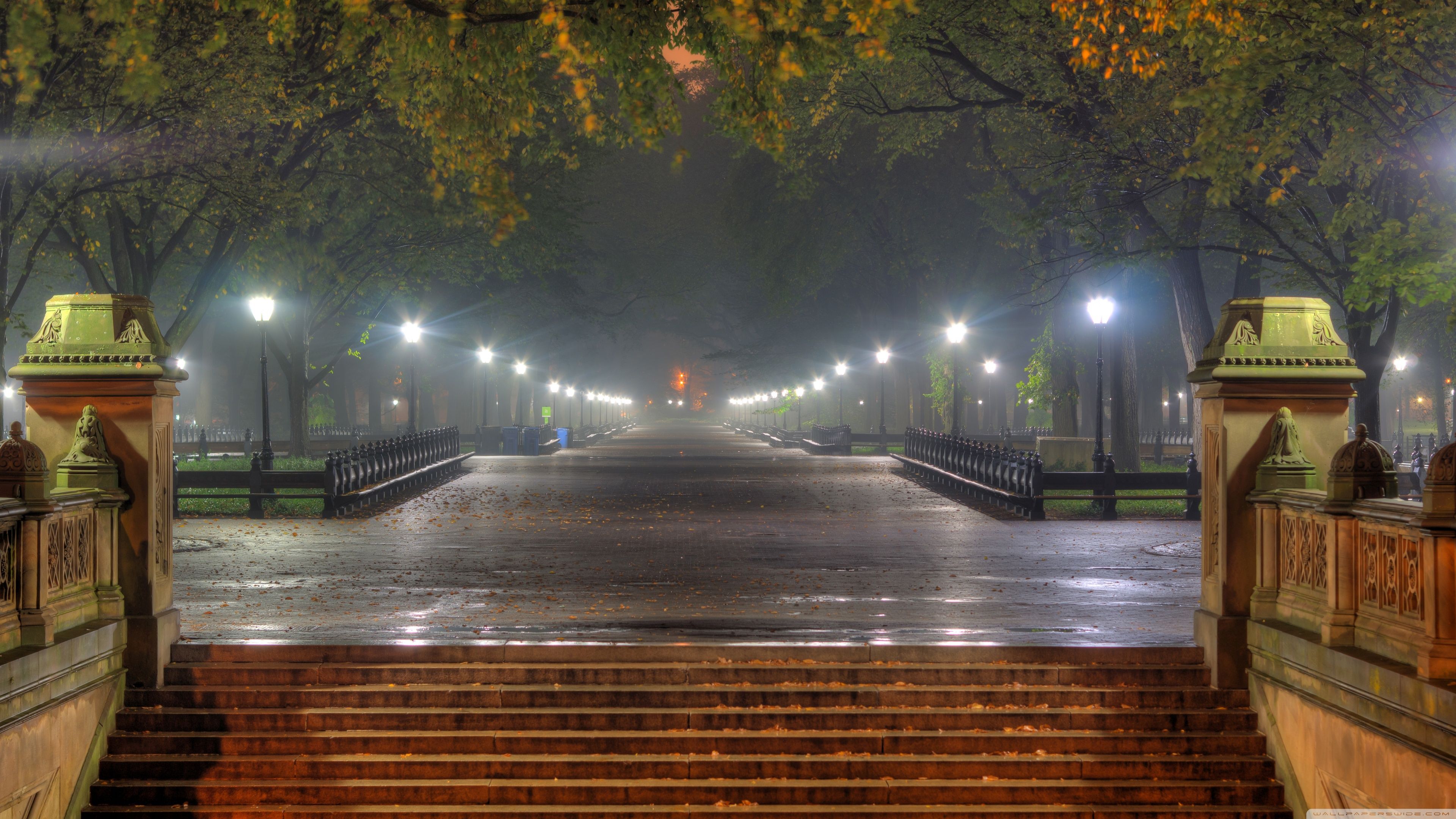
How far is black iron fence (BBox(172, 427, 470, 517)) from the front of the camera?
18.6 m

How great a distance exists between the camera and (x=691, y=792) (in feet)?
23.2

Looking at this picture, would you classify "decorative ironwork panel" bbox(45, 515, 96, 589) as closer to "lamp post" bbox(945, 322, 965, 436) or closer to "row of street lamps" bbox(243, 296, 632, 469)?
"row of street lamps" bbox(243, 296, 632, 469)

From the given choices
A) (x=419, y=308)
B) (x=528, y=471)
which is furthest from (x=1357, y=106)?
(x=419, y=308)

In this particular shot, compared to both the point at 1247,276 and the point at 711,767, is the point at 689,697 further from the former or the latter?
the point at 1247,276

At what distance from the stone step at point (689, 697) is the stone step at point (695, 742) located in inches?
9.5

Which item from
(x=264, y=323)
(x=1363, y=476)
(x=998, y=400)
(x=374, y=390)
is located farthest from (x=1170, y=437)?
(x=1363, y=476)

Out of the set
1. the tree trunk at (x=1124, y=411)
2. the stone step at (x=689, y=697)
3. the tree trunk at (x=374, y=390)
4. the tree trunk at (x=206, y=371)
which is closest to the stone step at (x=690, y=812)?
the stone step at (x=689, y=697)

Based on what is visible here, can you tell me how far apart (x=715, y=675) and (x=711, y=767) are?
0.87m

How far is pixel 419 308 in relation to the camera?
38844 millimetres

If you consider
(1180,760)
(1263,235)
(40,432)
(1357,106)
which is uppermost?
(1357,106)

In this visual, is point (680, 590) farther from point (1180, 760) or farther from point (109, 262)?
point (109, 262)

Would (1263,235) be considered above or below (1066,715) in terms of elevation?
above

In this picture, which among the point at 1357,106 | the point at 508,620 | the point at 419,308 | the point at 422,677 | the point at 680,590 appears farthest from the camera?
the point at 419,308

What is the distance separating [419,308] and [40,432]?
1239 inches
